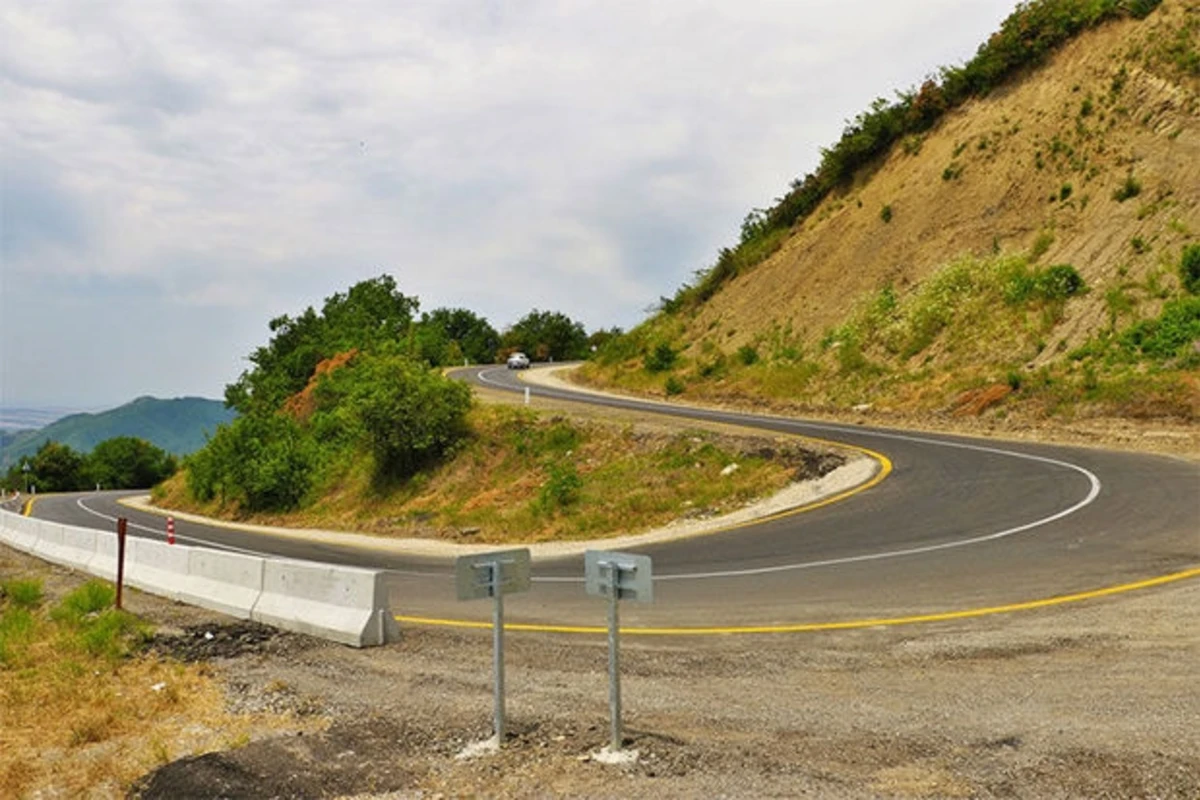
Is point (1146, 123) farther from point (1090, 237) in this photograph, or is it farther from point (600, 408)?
point (600, 408)

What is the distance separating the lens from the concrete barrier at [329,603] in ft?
32.4

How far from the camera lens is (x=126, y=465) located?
11575 cm

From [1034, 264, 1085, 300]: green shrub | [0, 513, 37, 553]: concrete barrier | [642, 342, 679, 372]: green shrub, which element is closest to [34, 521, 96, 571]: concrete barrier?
[0, 513, 37, 553]: concrete barrier

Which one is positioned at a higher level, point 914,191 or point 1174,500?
point 914,191

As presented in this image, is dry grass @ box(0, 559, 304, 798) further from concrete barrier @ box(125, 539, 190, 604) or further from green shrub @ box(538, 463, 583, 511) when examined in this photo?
green shrub @ box(538, 463, 583, 511)

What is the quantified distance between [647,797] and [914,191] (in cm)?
4449

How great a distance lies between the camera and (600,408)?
36594 mm

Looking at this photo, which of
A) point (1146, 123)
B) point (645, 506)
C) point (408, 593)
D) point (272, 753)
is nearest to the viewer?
point (272, 753)

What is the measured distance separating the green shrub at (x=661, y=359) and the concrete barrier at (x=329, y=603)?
126 feet

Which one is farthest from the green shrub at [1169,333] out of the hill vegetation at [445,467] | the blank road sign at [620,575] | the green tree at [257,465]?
the green tree at [257,465]

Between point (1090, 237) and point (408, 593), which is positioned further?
point (1090, 237)

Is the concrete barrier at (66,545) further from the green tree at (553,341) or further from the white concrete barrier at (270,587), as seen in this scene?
the green tree at (553,341)

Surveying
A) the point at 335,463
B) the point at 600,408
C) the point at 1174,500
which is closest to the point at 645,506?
the point at 1174,500

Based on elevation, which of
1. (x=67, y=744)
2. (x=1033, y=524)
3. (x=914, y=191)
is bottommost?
(x=67, y=744)
